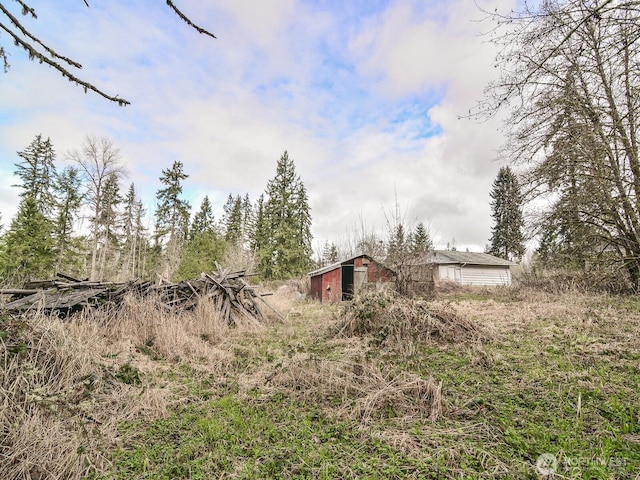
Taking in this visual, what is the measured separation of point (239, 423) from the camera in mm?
2916

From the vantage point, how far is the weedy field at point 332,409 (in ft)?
7.02

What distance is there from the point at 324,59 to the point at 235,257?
20527mm

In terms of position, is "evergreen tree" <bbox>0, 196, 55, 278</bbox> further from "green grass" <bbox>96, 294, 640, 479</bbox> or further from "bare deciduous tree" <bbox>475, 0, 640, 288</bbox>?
"bare deciduous tree" <bbox>475, 0, 640, 288</bbox>

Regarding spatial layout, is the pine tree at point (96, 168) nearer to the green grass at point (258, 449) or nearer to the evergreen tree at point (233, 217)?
the evergreen tree at point (233, 217)

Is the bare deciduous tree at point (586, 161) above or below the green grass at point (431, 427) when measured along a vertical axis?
above

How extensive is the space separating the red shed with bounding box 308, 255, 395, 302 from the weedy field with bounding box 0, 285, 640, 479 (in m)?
11.9

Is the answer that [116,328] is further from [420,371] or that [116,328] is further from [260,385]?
[420,371]

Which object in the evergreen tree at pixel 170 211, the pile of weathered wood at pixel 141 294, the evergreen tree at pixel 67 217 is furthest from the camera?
the evergreen tree at pixel 170 211

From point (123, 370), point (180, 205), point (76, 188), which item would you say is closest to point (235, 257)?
point (180, 205)

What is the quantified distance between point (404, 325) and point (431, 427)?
296 centimetres

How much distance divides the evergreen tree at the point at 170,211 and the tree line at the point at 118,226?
0.09 metres

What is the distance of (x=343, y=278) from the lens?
62.3 feet

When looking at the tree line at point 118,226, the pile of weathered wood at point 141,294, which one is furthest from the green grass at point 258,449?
the tree line at point 118,226

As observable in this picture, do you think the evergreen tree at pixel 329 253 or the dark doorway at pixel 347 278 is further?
the evergreen tree at pixel 329 253
